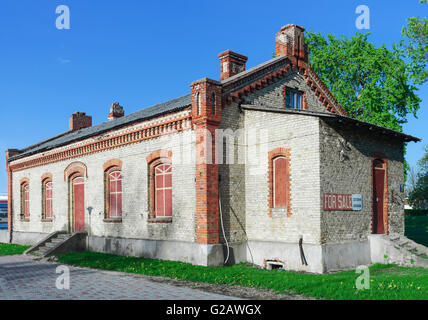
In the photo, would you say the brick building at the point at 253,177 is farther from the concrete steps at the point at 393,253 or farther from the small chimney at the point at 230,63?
the concrete steps at the point at 393,253

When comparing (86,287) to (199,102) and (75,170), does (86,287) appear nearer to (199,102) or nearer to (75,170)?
(199,102)

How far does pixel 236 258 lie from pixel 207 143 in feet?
12.7

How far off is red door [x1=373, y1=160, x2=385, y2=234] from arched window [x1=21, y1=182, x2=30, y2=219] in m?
18.9

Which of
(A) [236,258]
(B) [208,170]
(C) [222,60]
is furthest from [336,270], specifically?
(C) [222,60]

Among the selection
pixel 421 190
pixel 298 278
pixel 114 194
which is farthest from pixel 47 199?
pixel 421 190

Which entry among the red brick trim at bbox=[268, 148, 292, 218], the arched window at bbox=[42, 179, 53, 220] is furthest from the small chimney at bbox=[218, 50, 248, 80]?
the arched window at bbox=[42, 179, 53, 220]

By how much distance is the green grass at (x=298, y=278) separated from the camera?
27.4ft

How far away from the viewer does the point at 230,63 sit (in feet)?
55.8

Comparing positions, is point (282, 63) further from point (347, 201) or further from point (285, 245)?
point (285, 245)

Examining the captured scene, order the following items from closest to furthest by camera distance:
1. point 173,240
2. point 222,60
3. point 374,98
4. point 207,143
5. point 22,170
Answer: point 207,143 < point 173,240 < point 222,60 < point 22,170 < point 374,98

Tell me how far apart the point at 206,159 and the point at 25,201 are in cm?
1603

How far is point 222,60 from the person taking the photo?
17203 mm

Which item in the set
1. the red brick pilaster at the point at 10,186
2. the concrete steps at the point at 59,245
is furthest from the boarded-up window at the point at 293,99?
the red brick pilaster at the point at 10,186
